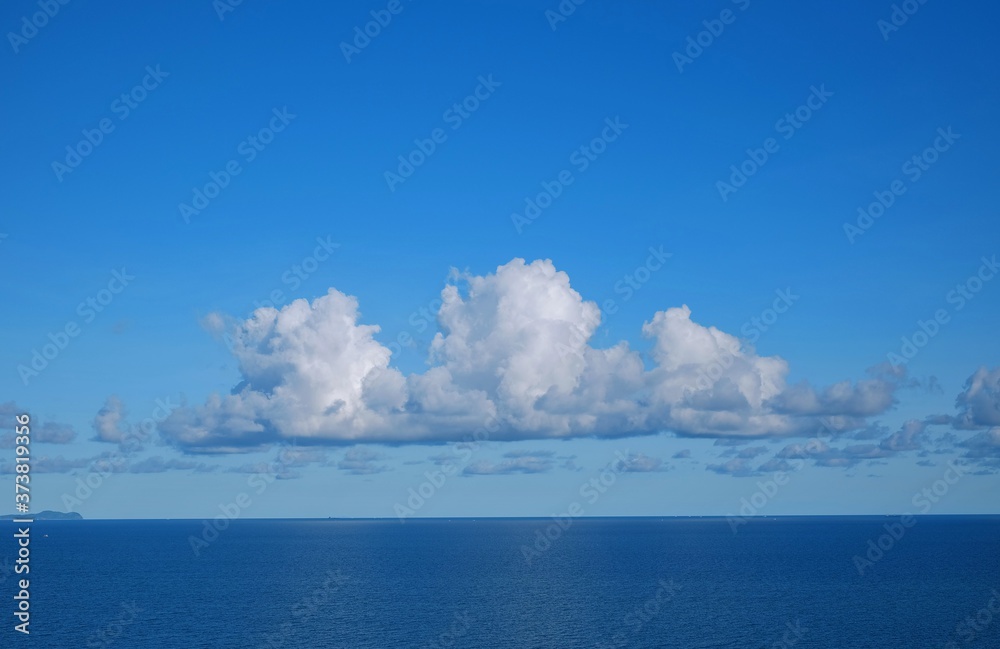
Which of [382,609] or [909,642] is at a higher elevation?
[382,609]

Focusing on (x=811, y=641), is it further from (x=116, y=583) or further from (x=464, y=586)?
(x=116, y=583)

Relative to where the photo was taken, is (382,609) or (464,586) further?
(464,586)

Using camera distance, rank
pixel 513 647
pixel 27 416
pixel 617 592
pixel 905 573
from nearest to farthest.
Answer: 1. pixel 27 416
2. pixel 513 647
3. pixel 617 592
4. pixel 905 573

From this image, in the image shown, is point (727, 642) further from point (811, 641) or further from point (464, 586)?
point (464, 586)

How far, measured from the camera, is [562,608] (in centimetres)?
11406

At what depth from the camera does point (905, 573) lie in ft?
531

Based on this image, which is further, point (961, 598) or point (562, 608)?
point (961, 598)

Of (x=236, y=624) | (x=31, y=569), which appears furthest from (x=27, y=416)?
(x=31, y=569)

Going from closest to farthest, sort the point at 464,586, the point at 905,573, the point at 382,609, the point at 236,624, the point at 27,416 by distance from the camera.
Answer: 1. the point at 27,416
2. the point at 236,624
3. the point at 382,609
4. the point at 464,586
5. the point at 905,573

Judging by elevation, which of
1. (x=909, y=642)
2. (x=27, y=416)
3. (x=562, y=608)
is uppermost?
(x=27, y=416)

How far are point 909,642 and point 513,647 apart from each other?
42.6 m

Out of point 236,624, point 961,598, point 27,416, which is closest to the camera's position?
point 27,416

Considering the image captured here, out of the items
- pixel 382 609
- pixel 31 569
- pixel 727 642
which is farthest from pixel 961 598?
pixel 31 569

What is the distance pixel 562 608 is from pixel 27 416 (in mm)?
75144
